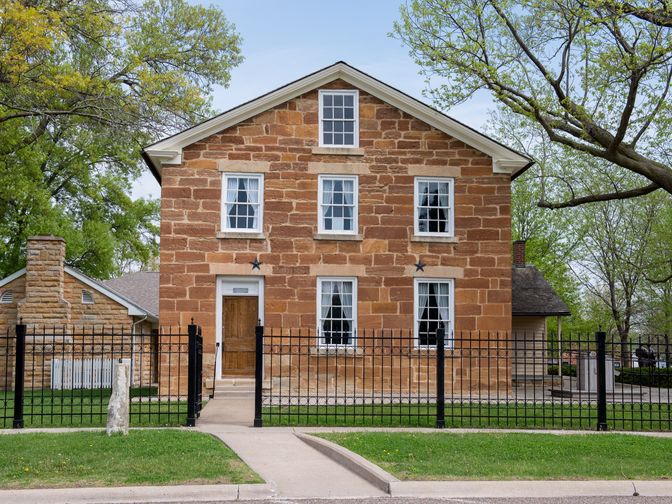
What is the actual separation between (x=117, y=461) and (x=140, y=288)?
81.2ft

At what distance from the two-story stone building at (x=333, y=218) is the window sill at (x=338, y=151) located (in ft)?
0.11

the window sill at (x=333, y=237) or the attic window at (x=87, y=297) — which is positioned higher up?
the window sill at (x=333, y=237)

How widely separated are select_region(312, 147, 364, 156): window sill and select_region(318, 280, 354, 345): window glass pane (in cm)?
313

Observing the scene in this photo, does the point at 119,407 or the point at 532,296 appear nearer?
the point at 119,407

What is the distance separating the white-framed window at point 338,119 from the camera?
74.3ft

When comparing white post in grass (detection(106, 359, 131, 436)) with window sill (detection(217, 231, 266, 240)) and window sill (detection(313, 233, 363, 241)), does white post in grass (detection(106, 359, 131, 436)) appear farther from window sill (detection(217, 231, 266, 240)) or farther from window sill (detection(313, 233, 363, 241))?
window sill (detection(313, 233, 363, 241))

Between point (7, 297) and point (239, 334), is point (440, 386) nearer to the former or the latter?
point (239, 334)

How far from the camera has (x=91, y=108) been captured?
26750 mm

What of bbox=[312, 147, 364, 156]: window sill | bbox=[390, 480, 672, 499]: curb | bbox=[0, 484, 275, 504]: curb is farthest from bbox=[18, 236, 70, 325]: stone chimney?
bbox=[390, 480, 672, 499]: curb

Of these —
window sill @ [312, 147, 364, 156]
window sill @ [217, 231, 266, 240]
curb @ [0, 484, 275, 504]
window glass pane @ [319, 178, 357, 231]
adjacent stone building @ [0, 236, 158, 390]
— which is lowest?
curb @ [0, 484, 275, 504]

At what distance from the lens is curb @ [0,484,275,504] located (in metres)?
9.77

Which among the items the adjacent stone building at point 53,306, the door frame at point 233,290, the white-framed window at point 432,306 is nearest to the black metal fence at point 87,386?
the adjacent stone building at point 53,306

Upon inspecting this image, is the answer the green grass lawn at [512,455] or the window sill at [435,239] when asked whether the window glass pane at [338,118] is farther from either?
the green grass lawn at [512,455]

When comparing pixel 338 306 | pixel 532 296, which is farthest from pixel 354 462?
pixel 532 296
